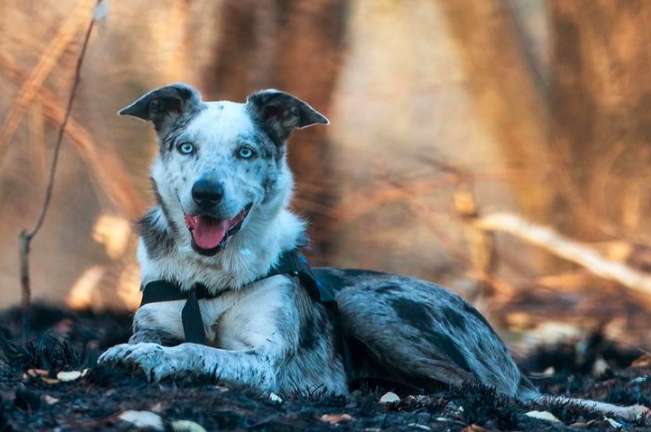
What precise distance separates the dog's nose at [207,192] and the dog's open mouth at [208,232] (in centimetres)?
15

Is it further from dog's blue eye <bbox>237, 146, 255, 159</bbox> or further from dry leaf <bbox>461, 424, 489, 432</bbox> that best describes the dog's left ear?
dry leaf <bbox>461, 424, 489, 432</bbox>

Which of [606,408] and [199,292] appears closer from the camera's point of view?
[199,292]

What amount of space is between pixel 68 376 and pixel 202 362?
59cm

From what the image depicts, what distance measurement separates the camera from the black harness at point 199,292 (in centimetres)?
578

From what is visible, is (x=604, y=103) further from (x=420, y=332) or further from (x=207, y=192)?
(x=207, y=192)

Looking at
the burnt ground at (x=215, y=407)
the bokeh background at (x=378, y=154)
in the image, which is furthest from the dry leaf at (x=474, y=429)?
the bokeh background at (x=378, y=154)

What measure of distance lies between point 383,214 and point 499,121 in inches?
137

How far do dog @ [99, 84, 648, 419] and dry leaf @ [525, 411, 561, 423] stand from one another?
563 mm

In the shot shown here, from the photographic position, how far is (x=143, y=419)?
4340 mm

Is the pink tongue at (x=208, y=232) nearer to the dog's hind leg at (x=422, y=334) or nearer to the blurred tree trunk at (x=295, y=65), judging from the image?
the dog's hind leg at (x=422, y=334)

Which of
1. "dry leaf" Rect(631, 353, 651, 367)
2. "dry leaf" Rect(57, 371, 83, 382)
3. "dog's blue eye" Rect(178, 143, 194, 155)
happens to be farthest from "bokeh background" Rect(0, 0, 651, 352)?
"dry leaf" Rect(57, 371, 83, 382)

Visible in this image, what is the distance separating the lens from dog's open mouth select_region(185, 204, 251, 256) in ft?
18.9

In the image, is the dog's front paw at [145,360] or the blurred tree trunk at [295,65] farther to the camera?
the blurred tree trunk at [295,65]

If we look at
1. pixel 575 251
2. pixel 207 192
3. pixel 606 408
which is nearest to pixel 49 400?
pixel 207 192
